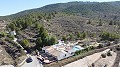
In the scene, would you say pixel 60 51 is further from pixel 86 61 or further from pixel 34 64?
pixel 34 64

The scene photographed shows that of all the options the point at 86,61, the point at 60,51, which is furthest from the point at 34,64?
the point at 86,61

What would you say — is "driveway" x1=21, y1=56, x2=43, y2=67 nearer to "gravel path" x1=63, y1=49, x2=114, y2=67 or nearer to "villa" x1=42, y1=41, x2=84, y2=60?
"villa" x1=42, y1=41, x2=84, y2=60

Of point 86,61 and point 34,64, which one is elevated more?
point 34,64

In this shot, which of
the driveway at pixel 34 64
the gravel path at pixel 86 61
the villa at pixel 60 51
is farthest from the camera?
the villa at pixel 60 51

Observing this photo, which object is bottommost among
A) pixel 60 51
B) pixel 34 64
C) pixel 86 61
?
pixel 86 61

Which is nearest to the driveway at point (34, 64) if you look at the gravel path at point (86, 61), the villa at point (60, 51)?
the villa at point (60, 51)

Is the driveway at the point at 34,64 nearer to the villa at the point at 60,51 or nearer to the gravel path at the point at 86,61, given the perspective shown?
the villa at the point at 60,51

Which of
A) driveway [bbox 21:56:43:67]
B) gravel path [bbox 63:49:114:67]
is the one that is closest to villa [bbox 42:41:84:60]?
driveway [bbox 21:56:43:67]

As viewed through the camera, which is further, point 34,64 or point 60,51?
point 60,51

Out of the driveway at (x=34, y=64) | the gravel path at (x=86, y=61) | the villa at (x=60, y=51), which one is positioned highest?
the villa at (x=60, y=51)

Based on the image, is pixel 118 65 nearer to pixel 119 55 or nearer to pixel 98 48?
pixel 119 55

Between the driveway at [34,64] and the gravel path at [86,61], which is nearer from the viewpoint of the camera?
the gravel path at [86,61]
